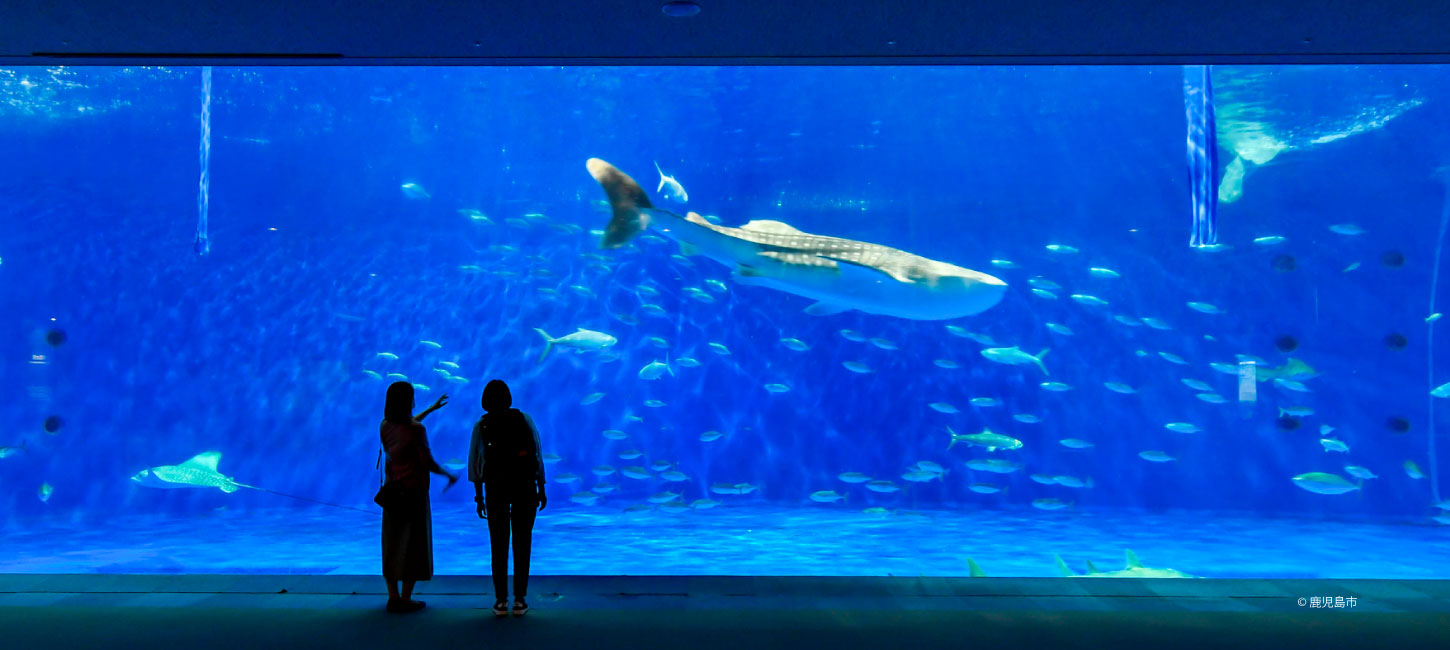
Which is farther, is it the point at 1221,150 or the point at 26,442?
the point at 1221,150

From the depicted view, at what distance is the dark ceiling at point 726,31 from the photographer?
11.3 ft

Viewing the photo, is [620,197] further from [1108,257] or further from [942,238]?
[1108,257]

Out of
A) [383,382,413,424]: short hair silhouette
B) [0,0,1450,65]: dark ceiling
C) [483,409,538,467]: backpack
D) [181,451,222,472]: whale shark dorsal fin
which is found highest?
[0,0,1450,65]: dark ceiling

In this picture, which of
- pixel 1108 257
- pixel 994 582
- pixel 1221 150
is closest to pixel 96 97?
pixel 994 582

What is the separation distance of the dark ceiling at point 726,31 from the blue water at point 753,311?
5995mm

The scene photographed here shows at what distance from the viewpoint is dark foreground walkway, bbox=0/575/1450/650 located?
2.92 m

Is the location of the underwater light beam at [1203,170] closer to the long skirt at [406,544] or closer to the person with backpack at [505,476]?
the person with backpack at [505,476]

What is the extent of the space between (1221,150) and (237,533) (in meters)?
16.7

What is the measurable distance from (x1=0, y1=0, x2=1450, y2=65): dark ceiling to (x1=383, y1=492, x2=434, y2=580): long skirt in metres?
2.17

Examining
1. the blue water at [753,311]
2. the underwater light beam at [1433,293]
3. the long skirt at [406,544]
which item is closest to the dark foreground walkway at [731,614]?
the long skirt at [406,544]

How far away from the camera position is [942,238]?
15875 mm

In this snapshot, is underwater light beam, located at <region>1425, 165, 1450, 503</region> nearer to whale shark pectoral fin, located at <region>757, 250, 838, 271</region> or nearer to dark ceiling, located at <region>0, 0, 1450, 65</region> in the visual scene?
whale shark pectoral fin, located at <region>757, 250, 838, 271</region>

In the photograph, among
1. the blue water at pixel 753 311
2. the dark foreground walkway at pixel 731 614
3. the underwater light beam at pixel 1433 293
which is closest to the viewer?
the dark foreground walkway at pixel 731 614

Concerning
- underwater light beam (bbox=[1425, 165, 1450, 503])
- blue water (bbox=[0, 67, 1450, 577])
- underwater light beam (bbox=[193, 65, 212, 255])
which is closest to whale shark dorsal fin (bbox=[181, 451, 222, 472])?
blue water (bbox=[0, 67, 1450, 577])
